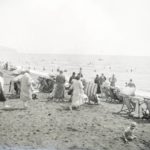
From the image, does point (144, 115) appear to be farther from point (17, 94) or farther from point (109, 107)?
point (17, 94)

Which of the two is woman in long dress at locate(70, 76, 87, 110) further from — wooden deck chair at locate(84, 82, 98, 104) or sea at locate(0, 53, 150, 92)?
sea at locate(0, 53, 150, 92)

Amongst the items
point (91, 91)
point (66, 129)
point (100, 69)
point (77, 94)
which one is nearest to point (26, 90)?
point (77, 94)

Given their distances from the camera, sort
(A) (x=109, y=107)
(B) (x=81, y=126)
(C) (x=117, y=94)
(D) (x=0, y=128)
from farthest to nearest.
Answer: (C) (x=117, y=94)
(A) (x=109, y=107)
(B) (x=81, y=126)
(D) (x=0, y=128)

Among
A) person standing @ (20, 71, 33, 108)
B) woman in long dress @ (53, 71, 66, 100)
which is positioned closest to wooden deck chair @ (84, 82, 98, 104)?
woman in long dress @ (53, 71, 66, 100)

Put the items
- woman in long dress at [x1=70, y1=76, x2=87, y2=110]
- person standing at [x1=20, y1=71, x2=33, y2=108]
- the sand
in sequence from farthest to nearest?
woman in long dress at [x1=70, y1=76, x2=87, y2=110], person standing at [x1=20, y1=71, x2=33, y2=108], the sand

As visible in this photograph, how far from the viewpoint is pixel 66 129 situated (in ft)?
29.7

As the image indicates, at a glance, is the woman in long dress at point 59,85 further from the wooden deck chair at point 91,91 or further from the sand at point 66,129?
the sand at point 66,129

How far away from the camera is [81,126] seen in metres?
9.52

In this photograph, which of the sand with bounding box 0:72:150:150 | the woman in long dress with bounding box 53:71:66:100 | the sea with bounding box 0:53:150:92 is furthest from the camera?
the sea with bounding box 0:53:150:92

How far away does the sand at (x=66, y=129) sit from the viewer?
766 cm

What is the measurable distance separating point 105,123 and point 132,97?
277cm

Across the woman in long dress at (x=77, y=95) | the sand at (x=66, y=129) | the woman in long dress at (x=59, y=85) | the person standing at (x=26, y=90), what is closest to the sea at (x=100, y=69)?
the woman in long dress at (x=59, y=85)

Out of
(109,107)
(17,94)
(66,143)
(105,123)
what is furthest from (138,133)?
(17,94)

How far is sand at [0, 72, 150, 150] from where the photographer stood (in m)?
A: 7.66
